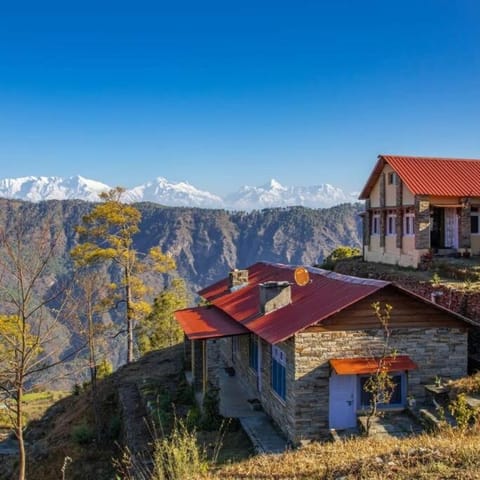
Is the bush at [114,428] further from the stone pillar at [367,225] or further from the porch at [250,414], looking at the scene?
the stone pillar at [367,225]

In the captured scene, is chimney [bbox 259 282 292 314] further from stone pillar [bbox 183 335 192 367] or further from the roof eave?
the roof eave

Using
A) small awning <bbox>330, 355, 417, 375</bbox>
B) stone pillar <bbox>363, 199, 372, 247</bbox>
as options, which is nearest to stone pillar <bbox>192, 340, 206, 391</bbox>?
small awning <bbox>330, 355, 417, 375</bbox>

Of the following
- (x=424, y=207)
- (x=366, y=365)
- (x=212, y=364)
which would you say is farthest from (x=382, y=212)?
(x=366, y=365)

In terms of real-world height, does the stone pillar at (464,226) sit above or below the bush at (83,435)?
above

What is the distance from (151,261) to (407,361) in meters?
17.1

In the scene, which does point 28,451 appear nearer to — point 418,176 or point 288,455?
point 288,455

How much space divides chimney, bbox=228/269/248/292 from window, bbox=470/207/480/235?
34.7 ft

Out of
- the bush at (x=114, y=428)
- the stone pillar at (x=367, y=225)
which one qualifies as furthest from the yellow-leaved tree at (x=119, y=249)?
the stone pillar at (x=367, y=225)

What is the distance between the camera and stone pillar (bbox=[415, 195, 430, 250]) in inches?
872

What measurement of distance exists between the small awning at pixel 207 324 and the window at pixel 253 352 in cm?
79

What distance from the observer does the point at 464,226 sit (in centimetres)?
2277

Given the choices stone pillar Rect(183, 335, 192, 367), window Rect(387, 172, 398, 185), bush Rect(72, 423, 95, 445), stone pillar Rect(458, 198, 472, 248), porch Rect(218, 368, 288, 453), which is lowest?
bush Rect(72, 423, 95, 445)

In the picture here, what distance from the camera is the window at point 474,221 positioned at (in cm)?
2320

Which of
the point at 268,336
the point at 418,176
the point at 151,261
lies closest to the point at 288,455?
the point at 268,336
